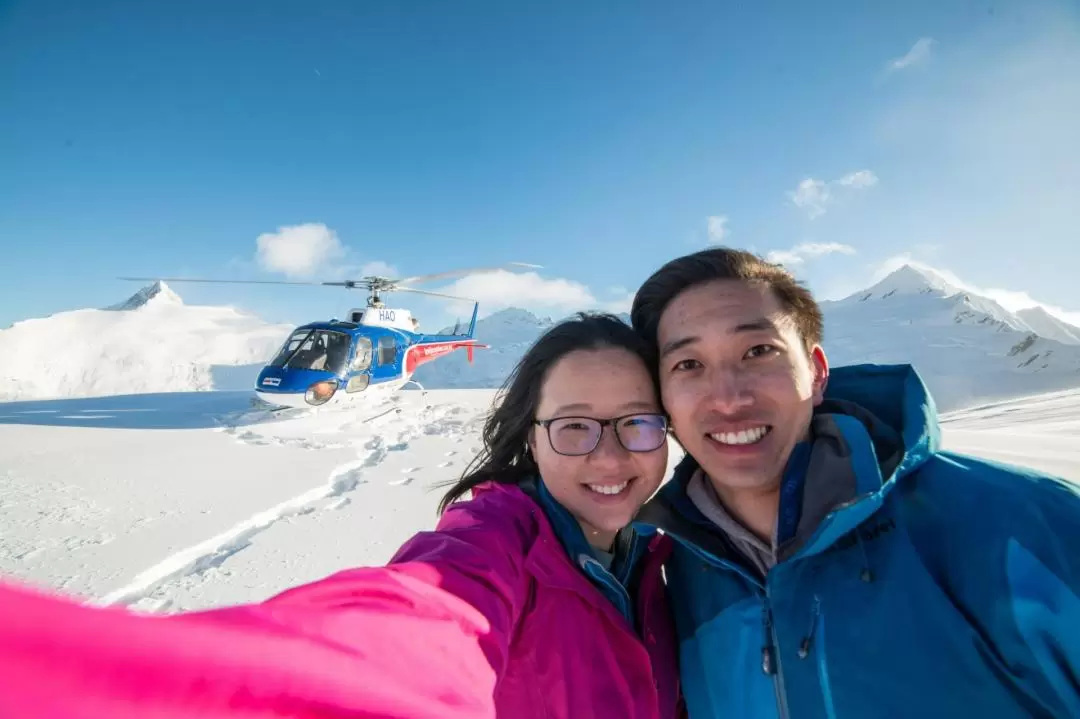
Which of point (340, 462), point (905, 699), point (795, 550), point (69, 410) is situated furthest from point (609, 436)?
point (69, 410)

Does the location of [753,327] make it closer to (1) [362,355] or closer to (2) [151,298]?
(1) [362,355]

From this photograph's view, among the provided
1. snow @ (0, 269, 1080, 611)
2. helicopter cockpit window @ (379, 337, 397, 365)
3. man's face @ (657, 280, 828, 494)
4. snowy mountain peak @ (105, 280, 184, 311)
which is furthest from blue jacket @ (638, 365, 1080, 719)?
snowy mountain peak @ (105, 280, 184, 311)

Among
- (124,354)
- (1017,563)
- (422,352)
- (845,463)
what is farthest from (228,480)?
(124,354)

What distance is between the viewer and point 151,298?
10256 cm

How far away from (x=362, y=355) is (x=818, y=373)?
907cm

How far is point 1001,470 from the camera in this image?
1071mm

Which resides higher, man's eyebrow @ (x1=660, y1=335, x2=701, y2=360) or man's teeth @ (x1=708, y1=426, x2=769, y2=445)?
man's eyebrow @ (x1=660, y1=335, x2=701, y2=360)

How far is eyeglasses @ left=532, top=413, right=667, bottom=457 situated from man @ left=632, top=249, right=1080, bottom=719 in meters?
0.12

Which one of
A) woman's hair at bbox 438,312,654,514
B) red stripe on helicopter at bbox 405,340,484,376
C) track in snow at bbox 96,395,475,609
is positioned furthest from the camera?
red stripe on helicopter at bbox 405,340,484,376

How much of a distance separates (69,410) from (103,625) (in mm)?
11313

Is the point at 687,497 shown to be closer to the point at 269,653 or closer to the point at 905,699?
the point at 905,699

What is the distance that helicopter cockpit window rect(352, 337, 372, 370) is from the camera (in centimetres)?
910

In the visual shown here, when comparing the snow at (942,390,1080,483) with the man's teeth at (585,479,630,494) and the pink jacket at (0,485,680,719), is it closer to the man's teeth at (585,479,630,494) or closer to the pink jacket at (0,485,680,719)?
the man's teeth at (585,479,630,494)

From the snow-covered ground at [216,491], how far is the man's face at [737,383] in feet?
5.26
